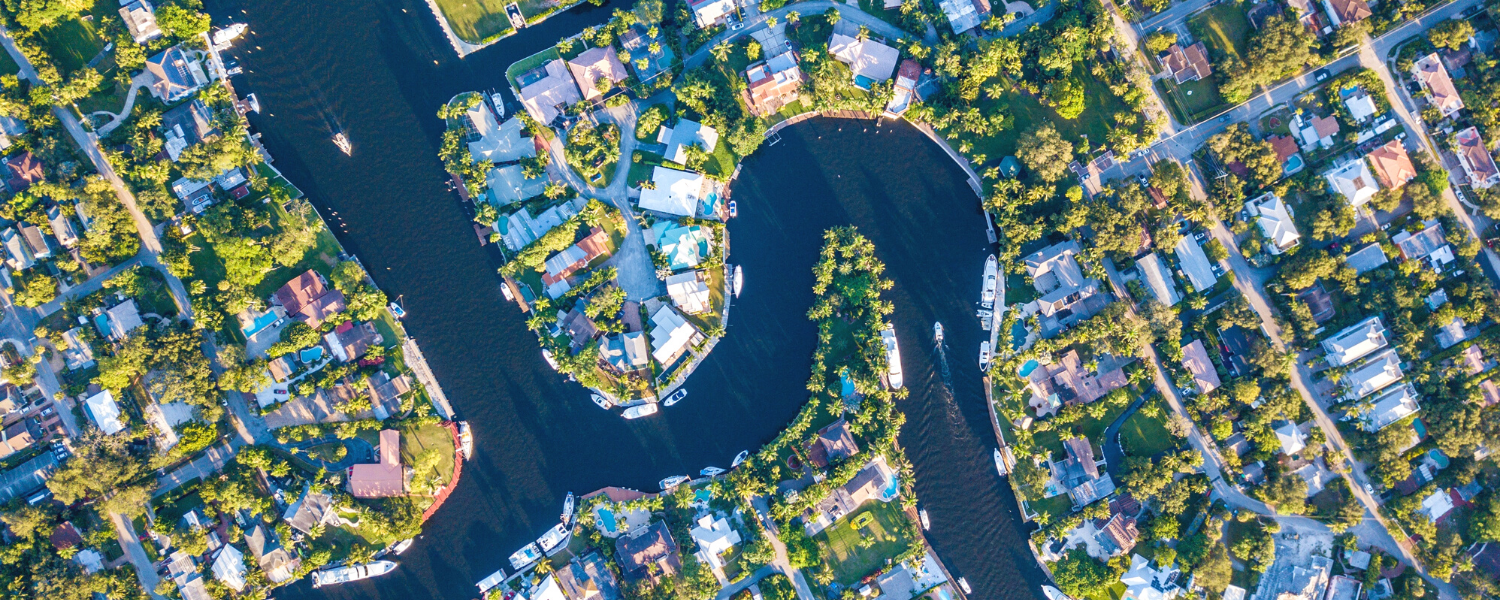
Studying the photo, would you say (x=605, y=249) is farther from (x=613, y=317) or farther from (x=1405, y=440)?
(x=1405, y=440)

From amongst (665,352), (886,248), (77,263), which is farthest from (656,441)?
(77,263)

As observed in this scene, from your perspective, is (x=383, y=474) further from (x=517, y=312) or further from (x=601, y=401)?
(x=601, y=401)

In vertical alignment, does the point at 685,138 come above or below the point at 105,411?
below

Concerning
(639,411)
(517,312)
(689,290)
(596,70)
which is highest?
(596,70)

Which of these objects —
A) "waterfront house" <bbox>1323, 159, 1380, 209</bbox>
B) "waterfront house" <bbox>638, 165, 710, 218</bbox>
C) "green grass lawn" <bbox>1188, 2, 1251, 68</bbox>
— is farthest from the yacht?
"waterfront house" <bbox>1323, 159, 1380, 209</bbox>

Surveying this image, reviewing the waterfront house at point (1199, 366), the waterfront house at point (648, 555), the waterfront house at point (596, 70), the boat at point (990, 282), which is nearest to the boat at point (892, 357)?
the boat at point (990, 282)

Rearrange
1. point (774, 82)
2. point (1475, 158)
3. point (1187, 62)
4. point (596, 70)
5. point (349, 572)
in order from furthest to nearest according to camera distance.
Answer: point (349, 572), point (596, 70), point (774, 82), point (1187, 62), point (1475, 158)

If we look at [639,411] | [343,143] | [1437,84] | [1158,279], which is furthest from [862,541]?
[1437,84]
